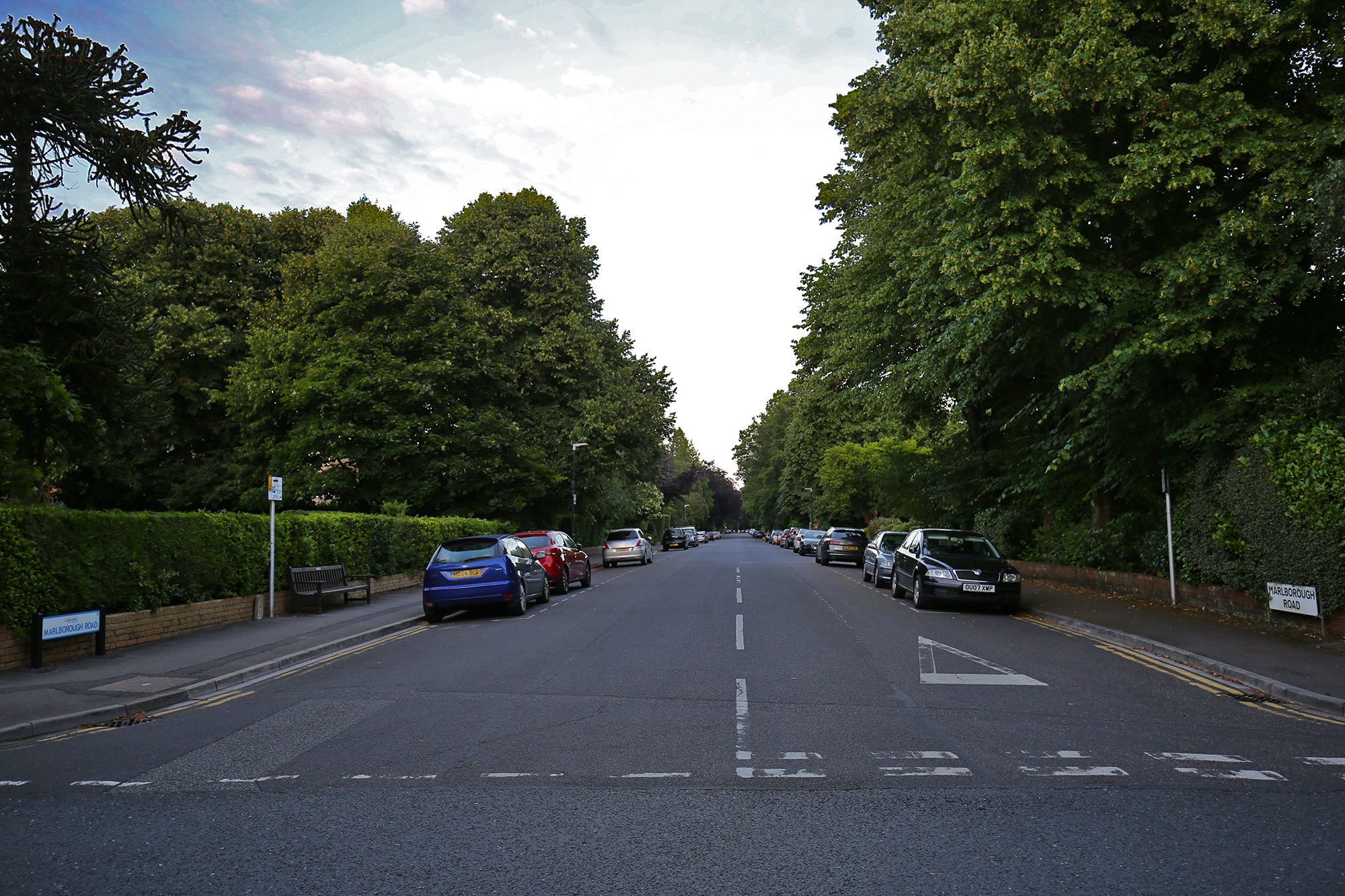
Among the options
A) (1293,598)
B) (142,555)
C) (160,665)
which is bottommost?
(160,665)

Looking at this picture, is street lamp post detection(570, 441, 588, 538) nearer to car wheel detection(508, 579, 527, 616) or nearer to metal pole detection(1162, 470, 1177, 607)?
car wheel detection(508, 579, 527, 616)

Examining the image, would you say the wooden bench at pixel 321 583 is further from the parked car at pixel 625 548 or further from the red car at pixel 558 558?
the parked car at pixel 625 548

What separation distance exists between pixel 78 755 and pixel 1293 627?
1411 centimetres

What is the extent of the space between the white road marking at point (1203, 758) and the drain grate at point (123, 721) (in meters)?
8.31

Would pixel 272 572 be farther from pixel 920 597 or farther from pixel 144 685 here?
pixel 920 597

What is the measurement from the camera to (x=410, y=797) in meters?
5.16

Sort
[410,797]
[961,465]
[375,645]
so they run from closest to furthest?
[410,797] < [375,645] < [961,465]

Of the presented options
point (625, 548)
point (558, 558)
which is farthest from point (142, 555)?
point (625, 548)

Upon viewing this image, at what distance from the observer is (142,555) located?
39.1ft

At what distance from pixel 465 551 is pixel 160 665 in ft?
20.3

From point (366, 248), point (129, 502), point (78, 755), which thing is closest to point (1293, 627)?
point (78, 755)

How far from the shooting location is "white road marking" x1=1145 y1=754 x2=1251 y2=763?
586cm

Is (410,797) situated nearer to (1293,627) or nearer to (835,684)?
(835,684)

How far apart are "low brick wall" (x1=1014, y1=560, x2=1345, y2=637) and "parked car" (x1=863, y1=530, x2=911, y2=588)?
381 cm
